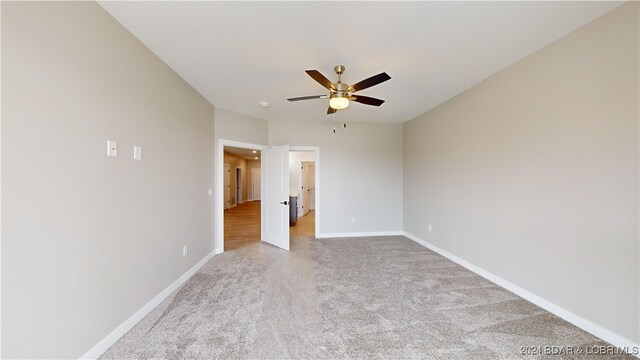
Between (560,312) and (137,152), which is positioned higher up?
(137,152)

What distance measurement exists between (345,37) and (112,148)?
213 centimetres

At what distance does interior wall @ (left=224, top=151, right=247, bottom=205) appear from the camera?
9.54m

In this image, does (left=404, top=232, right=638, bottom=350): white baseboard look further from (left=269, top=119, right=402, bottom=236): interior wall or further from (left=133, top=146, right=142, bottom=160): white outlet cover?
(left=133, top=146, right=142, bottom=160): white outlet cover

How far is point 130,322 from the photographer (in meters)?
1.96

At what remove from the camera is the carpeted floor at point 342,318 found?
173cm

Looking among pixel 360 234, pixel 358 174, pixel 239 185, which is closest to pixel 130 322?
pixel 360 234

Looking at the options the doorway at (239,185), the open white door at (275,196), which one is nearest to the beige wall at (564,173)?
the open white door at (275,196)

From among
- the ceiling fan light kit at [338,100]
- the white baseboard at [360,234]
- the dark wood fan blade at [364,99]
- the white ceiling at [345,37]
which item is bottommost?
the white baseboard at [360,234]

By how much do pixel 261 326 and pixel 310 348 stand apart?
1.65 ft

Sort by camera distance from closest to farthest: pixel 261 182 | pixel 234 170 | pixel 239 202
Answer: pixel 261 182 → pixel 234 170 → pixel 239 202

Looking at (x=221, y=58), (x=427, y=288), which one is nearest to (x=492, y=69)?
(x=427, y=288)

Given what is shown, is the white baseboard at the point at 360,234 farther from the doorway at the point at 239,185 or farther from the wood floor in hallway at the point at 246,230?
the doorway at the point at 239,185

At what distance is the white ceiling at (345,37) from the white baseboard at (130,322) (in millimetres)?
2440

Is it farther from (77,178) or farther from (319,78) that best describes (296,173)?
(77,178)
